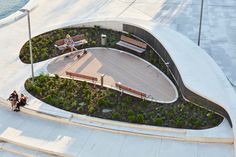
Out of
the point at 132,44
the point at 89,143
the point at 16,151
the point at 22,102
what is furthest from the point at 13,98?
the point at 132,44

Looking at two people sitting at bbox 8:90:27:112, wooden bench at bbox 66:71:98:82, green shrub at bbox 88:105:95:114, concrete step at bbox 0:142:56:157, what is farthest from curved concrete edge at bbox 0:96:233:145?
wooden bench at bbox 66:71:98:82

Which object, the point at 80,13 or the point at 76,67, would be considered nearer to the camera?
the point at 76,67

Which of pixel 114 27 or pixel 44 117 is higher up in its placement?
pixel 114 27

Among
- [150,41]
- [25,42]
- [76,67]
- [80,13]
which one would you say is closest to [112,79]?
[76,67]

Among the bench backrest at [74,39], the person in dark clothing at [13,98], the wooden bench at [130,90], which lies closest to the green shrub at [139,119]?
the wooden bench at [130,90]

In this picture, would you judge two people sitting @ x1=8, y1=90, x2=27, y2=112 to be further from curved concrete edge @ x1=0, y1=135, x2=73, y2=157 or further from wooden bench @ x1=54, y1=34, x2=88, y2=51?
wooden bench @ x1=54, y1=34, x2=88, y2=51

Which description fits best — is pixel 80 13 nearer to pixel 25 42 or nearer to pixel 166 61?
pixel 25 42

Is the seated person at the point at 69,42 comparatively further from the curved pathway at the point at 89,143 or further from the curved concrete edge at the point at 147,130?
the curved pathway at the point at 89,143

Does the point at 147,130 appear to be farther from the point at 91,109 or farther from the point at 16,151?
the point at 16,151
